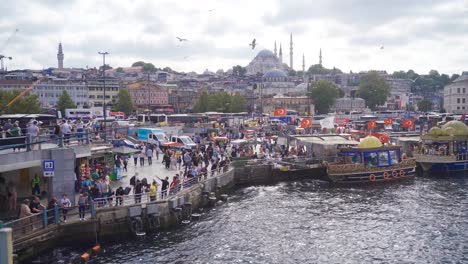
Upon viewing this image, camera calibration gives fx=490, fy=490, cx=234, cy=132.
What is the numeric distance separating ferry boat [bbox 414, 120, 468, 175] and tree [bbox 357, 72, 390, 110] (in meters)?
85.8

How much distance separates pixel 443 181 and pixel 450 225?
12.6 metres

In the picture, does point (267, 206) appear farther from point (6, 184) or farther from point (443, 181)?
point (443, 181)

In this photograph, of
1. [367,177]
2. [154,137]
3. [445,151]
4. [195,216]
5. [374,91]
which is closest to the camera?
[195,216]

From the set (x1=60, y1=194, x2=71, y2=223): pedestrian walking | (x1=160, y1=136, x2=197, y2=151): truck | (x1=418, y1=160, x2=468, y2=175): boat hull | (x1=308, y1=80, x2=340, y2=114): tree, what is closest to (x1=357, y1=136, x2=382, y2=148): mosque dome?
(x1=418, y1=160, x2=468, y2=175): boat hull

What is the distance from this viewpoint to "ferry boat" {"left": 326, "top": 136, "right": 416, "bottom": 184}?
3216 cm

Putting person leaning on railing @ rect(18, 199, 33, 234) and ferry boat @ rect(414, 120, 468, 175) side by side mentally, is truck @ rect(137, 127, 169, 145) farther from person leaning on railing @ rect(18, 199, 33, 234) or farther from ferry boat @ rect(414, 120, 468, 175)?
person leaning on railing @ rect(18, 199, 33, 234)

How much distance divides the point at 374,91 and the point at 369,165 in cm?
9451

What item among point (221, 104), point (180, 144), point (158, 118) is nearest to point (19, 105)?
point (158, 118)

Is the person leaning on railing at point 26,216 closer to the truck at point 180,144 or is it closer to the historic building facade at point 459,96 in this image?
the truck at point 180,144

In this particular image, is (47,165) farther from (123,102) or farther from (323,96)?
(323,96)

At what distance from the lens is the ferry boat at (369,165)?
32156mm

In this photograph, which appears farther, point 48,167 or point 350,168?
point 350,168

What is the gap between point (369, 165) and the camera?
108ft

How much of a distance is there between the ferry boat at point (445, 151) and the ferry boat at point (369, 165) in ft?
10.3
